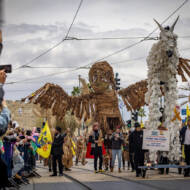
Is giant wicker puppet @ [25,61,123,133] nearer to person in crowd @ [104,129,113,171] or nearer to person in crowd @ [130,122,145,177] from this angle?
person in crowd @ [104,129,113,171]

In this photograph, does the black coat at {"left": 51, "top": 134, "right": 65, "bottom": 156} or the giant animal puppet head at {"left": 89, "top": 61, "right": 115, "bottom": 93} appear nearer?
the black coat at {"left": 51, "top": 134, "right": 65, "bottom": 156}

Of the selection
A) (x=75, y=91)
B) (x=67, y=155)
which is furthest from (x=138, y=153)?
(x=75, y=91)

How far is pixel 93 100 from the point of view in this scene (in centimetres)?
1684

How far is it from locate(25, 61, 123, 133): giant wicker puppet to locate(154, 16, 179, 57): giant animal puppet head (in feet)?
9.64

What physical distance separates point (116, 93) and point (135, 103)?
32.3 inches

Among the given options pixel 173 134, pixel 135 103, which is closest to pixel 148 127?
pixel 173 134

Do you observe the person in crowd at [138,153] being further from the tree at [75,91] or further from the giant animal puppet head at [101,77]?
the tree at [75,91]

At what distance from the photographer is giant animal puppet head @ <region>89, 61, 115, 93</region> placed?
1617 centimetres

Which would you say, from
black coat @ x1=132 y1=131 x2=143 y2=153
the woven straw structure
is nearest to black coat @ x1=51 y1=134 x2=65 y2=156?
black coat @ x1=132 y1=131 x2=143 y2=153

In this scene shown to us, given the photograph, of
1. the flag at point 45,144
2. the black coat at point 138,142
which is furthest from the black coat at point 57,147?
the black coat at point 138,142

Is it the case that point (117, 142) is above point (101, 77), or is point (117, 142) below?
below

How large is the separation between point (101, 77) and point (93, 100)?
1028 millimetres

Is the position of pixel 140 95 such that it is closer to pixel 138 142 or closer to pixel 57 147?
pixel 138 142

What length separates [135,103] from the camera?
16.5m
